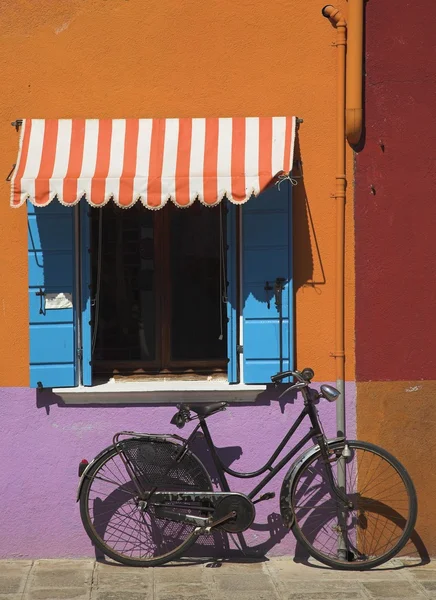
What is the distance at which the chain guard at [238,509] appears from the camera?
6.14 meters

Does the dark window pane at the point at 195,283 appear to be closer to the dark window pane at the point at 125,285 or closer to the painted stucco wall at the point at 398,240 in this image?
the dark window pane at the point at 125,285

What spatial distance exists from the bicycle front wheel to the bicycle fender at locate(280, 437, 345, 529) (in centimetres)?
25

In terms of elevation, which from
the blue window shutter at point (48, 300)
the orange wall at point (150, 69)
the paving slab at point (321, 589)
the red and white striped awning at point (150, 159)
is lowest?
the paving slab at point (321, 589)

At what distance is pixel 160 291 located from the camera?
669 cm

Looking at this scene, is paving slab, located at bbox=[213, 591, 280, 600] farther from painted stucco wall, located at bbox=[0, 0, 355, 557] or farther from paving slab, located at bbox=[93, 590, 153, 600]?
painted stucco wall, located at bbox=[0, 0, 355, 557]

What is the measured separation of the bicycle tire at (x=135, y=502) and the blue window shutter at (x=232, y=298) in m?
0.68

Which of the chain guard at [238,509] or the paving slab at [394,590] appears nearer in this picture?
the paving slab at [394,590]

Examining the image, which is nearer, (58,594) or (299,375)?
(58,594)

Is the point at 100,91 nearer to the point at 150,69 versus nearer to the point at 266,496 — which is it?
the point at 150,69

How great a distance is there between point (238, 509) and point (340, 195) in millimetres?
2192

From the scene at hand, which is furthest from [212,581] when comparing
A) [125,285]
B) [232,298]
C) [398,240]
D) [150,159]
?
[150,159]

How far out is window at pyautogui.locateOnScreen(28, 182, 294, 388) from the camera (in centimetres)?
637

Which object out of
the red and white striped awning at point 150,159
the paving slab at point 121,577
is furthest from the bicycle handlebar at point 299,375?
the paving slab at point 121,577

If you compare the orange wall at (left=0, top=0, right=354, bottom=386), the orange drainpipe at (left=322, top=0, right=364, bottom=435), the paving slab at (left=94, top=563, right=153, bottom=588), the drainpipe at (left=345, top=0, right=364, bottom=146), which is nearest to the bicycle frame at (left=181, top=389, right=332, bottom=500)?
the orange drainpipe at (left=322, top=0, right=364, bottom=435)
